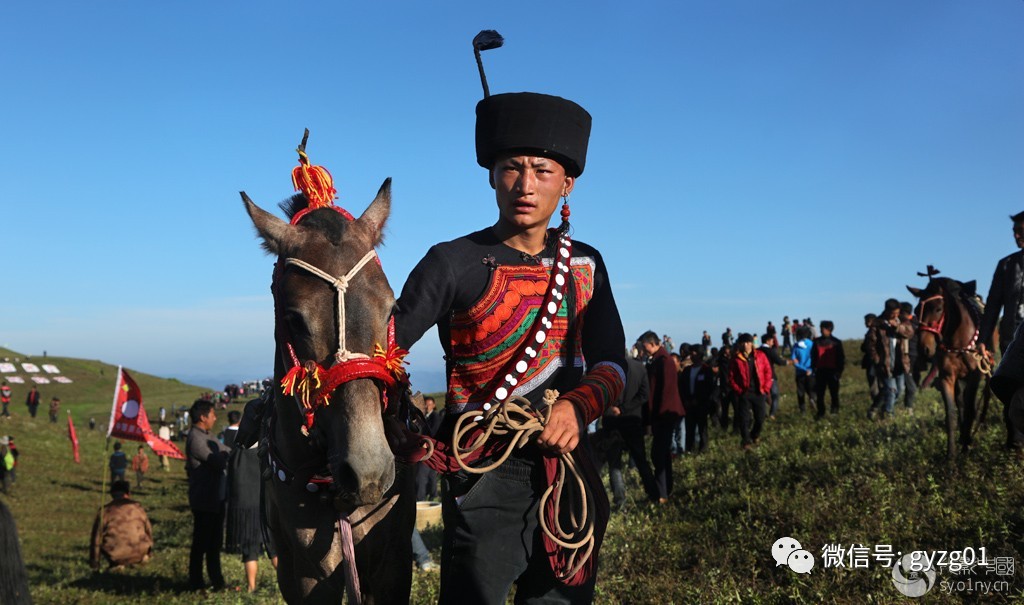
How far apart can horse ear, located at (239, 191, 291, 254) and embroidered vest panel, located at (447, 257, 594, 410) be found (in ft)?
2.54

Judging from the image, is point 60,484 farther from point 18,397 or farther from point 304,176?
point 18,397

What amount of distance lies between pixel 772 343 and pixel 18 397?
56.2 m

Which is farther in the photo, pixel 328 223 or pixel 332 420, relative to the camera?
pixel 328 223

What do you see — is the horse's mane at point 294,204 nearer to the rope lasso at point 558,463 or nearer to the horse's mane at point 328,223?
the horse's mane at point 328,223

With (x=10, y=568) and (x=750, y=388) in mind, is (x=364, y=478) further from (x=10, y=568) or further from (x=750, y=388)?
(x=750, y=388)

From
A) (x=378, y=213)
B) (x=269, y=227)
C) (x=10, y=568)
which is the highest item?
(x=378, y=213)

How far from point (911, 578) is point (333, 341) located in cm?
562

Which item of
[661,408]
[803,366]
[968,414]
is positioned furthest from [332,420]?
[803,366]

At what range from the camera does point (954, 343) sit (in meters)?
10.9

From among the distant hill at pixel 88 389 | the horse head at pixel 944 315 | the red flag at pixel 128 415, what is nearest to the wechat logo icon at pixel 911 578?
the horse head at pixel 944 315

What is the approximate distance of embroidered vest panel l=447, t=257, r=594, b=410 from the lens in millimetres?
3385

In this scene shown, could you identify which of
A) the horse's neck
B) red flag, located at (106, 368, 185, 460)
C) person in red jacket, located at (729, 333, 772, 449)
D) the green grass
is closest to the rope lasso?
the green grass

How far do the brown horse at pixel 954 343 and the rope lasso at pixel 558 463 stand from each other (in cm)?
856

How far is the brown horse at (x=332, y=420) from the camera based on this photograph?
2.91 m
